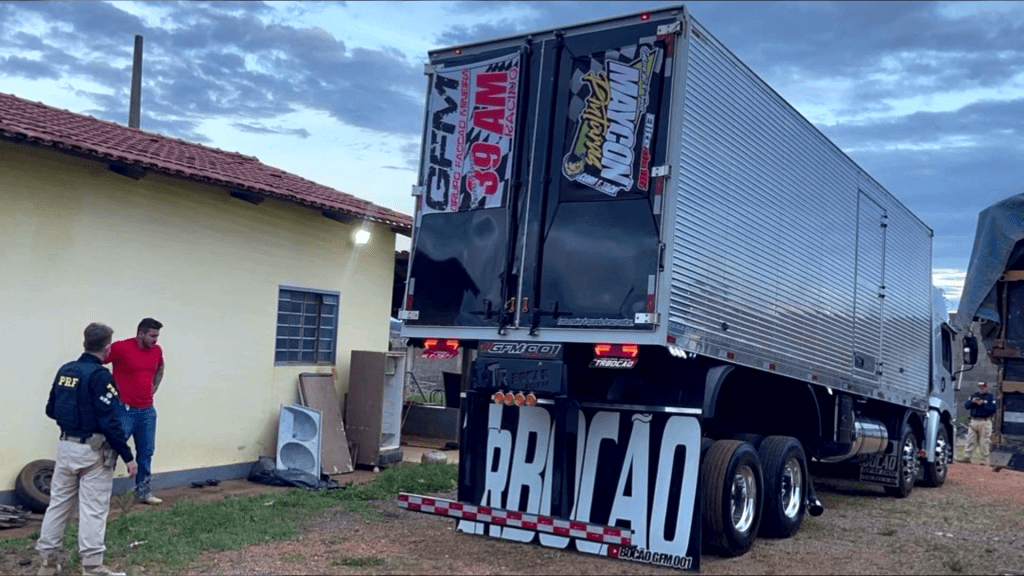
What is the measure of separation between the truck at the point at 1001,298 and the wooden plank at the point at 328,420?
24.7 ft

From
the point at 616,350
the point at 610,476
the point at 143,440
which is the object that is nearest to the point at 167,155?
the point at 143,440

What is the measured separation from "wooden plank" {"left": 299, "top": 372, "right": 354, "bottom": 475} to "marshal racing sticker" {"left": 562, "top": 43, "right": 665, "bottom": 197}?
6.25 m

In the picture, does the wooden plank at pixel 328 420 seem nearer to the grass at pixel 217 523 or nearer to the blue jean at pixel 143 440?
the grass at pixel 217 523

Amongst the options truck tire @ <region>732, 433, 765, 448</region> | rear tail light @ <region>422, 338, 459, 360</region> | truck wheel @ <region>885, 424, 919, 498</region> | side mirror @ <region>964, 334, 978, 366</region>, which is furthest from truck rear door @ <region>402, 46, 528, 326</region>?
truck wheel @ <region>885, 424, 919, 498</region>

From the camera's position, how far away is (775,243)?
30.6 feet

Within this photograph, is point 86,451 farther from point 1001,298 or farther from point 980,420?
point 980,420

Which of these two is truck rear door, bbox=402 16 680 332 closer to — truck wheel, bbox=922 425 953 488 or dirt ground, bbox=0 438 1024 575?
dirt ground, bbox=0 438 1024 575

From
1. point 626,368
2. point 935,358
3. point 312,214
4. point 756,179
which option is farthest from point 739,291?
point 935,358

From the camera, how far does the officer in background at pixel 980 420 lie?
54.4 ft

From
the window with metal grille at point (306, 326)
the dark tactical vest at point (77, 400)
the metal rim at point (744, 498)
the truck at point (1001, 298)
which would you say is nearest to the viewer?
the dark tactical vest at point (77, 400)

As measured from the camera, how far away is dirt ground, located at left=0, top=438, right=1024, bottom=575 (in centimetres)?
750

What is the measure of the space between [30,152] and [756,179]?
22.6 feet

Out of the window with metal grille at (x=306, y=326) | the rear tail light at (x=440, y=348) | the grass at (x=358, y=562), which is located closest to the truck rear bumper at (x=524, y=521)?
the grass at (x=358, y=562)

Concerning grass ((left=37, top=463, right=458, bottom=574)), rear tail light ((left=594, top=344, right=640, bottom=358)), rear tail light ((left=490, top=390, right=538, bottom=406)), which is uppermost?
rear tail light ((left=594, top=344, right=640, bottom=358))
